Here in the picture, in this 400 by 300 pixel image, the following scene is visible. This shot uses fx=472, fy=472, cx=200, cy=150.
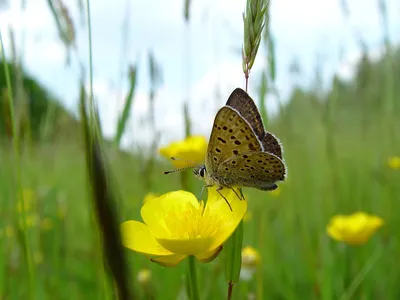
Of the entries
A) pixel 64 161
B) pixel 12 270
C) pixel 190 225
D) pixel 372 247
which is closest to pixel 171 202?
pixel 190 225

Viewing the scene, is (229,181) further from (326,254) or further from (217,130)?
(326,254)

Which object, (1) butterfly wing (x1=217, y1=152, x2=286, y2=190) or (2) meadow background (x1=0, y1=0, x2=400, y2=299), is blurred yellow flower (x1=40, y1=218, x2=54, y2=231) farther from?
(1) butterfly wing (x1=217, y1=152, x2=286, y2=190)

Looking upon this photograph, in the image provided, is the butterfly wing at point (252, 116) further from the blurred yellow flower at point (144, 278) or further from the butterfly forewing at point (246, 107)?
the blurred yellow flower at point (144, 278)

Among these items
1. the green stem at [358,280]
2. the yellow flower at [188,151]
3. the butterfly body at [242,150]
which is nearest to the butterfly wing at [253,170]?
the butterfly body at [242,150]

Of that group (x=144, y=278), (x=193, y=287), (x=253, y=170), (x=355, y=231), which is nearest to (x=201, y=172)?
(x=253, y=170)

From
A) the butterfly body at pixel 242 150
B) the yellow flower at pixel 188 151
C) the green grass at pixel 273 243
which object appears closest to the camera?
the butterfly body at pixel 242 150

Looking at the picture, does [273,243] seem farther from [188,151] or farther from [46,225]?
[46,225]
